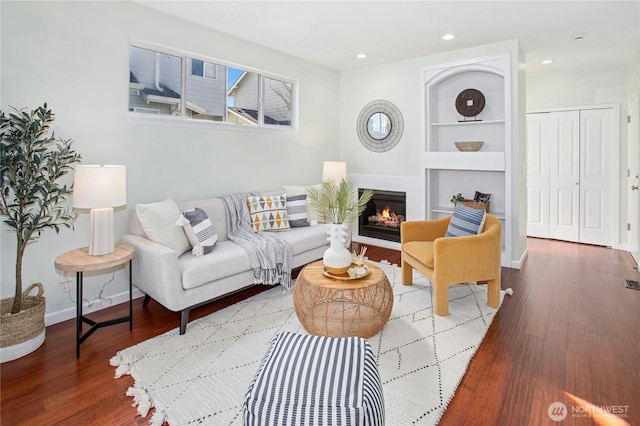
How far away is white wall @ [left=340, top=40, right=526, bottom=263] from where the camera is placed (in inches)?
168

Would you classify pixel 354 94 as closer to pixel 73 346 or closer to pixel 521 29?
pixel 521 29

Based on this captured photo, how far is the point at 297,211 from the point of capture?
424 cm

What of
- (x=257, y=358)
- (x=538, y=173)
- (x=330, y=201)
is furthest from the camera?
(x=538, y=173)

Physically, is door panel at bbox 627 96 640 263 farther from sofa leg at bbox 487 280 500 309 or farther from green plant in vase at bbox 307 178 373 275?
green plant in vase at bbox 307 178 373 275

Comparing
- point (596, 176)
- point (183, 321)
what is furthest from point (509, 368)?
point (596, 176)

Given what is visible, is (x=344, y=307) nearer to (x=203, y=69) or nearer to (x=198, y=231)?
(x=198, y=231)

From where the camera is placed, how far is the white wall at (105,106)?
2.70 m

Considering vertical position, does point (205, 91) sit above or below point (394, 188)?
above

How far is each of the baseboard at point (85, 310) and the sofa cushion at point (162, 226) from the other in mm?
780

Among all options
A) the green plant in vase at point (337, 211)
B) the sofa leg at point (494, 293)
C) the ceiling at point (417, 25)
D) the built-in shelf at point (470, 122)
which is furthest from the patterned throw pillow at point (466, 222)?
the ceiling at point (417, 25)

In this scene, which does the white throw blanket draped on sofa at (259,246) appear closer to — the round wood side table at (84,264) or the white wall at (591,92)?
the round wood side table at (84,264)

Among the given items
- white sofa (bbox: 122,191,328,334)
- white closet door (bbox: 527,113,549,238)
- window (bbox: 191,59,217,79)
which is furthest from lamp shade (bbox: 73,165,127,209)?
white closet door (bbox: 527,113,549,238)

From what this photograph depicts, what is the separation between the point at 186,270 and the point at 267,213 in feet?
4.42

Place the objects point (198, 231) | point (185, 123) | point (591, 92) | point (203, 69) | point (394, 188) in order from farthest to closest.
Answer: point (591, 92) → point (394, 188) → point (203, 69) → point (185, 123) → point (198, 231)
